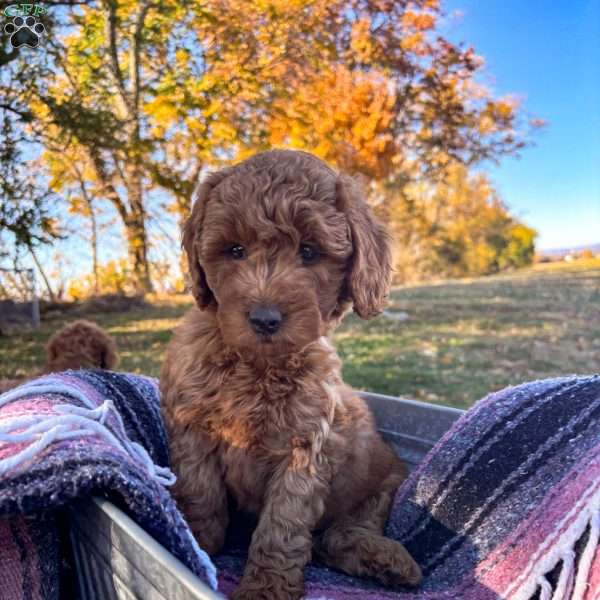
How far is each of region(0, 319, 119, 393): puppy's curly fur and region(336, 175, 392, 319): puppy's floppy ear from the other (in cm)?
131

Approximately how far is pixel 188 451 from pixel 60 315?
2093mm

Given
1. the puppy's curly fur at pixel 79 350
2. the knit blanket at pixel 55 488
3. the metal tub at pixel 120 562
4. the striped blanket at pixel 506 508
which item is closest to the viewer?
the metal tub at pixel 120 562

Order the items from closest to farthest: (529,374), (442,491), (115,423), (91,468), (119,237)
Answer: (91,468)
(115,423)
(442,491)
(119,237)
(529,374)

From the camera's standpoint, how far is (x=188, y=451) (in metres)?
1.51

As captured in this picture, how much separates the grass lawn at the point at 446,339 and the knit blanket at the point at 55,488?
1937 millimetres

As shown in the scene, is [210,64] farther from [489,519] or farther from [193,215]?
[489,519]

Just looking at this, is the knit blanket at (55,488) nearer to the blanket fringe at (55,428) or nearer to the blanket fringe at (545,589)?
the blanket fringe at (55,428)

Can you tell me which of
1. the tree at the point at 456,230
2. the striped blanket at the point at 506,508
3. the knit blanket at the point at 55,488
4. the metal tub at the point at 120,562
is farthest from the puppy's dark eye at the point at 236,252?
the tree at the point at 456,230

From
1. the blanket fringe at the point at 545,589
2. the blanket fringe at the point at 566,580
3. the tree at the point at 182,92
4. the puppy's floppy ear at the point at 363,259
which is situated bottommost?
the blanket fringe at the point at 545,589

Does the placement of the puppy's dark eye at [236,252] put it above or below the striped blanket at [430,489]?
above

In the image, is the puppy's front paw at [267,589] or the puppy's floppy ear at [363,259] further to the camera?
the puppy's floppy ear at [363,259]

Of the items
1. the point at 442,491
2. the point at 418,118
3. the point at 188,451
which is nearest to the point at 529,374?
the point at 418,118

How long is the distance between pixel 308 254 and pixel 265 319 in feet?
0.76

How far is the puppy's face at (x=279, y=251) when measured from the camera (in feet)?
4.40
